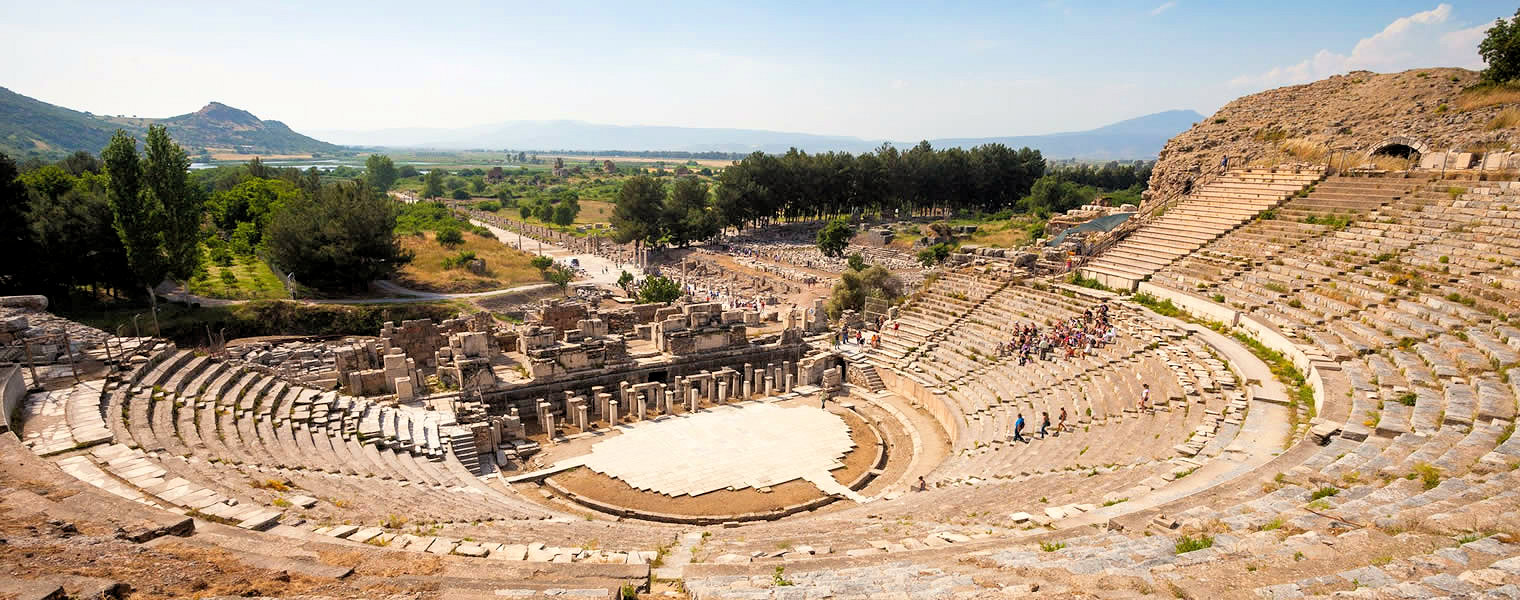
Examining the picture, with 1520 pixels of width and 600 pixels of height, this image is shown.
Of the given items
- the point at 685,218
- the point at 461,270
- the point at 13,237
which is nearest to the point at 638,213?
the point at 685,218

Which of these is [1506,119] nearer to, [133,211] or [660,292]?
[660,292]

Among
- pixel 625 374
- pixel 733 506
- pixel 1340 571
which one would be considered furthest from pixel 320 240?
pixel 1340 571

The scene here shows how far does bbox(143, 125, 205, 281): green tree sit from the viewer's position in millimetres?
32562

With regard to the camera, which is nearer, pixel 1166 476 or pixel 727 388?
pixel 1166 476

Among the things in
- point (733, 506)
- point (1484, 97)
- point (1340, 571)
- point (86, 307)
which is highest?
point (1484, 97)

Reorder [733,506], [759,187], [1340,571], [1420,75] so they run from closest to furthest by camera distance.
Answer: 1. [1340,571]
2. [733,506]
3. [1420,75]
4. [759,187]

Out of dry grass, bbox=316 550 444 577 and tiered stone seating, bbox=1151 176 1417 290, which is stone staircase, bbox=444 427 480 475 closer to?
dry grass, bbox=316 550 444 577

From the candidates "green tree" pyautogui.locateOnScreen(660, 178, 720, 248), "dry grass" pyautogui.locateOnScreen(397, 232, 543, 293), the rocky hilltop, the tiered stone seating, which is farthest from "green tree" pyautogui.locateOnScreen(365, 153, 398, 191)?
the tiered stone seating

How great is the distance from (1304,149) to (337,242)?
51598 millimetres

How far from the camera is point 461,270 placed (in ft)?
170

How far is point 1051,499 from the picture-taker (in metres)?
13.3

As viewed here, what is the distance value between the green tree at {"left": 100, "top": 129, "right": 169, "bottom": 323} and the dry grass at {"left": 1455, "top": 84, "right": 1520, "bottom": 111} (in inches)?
2262

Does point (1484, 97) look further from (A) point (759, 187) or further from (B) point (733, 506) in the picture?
(A) point (759, 187)

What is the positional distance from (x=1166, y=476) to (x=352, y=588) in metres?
13.4
